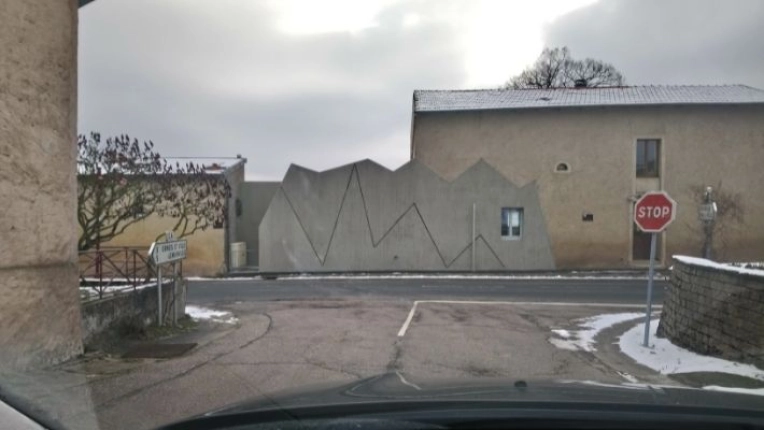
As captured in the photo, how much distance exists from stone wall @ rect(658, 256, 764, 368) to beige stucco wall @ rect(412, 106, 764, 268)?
18843 millimetres

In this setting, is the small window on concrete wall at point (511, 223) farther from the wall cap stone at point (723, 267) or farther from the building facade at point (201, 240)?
the wall cap stone at point (723, 267)

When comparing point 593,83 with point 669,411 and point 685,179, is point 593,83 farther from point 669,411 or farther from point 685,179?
point 669,411

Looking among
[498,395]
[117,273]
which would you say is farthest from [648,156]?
[498,395]

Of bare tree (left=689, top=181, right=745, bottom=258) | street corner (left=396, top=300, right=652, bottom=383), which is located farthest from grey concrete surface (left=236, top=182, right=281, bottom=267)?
bare tree (left=689, top=181, right=745, bottom=258)

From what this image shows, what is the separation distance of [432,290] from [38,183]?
14.2 metres

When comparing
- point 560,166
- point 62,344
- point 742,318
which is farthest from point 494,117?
point 62,344

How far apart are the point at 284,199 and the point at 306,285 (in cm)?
823

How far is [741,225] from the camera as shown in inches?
1145

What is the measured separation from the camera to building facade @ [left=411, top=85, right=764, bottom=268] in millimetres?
29234

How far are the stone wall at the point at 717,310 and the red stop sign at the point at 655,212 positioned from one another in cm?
81

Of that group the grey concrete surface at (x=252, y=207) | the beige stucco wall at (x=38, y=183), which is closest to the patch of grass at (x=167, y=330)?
the beige stucco wall at (x=38, y=183)

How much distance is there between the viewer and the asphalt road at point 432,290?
18.4 metres

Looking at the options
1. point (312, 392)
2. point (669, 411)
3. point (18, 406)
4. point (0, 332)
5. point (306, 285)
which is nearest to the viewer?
point (669, 411)

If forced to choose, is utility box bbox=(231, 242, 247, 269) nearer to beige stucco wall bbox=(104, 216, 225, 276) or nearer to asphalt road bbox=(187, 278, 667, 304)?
beige stucco wall bbox=(104, 216, 225, 276)
